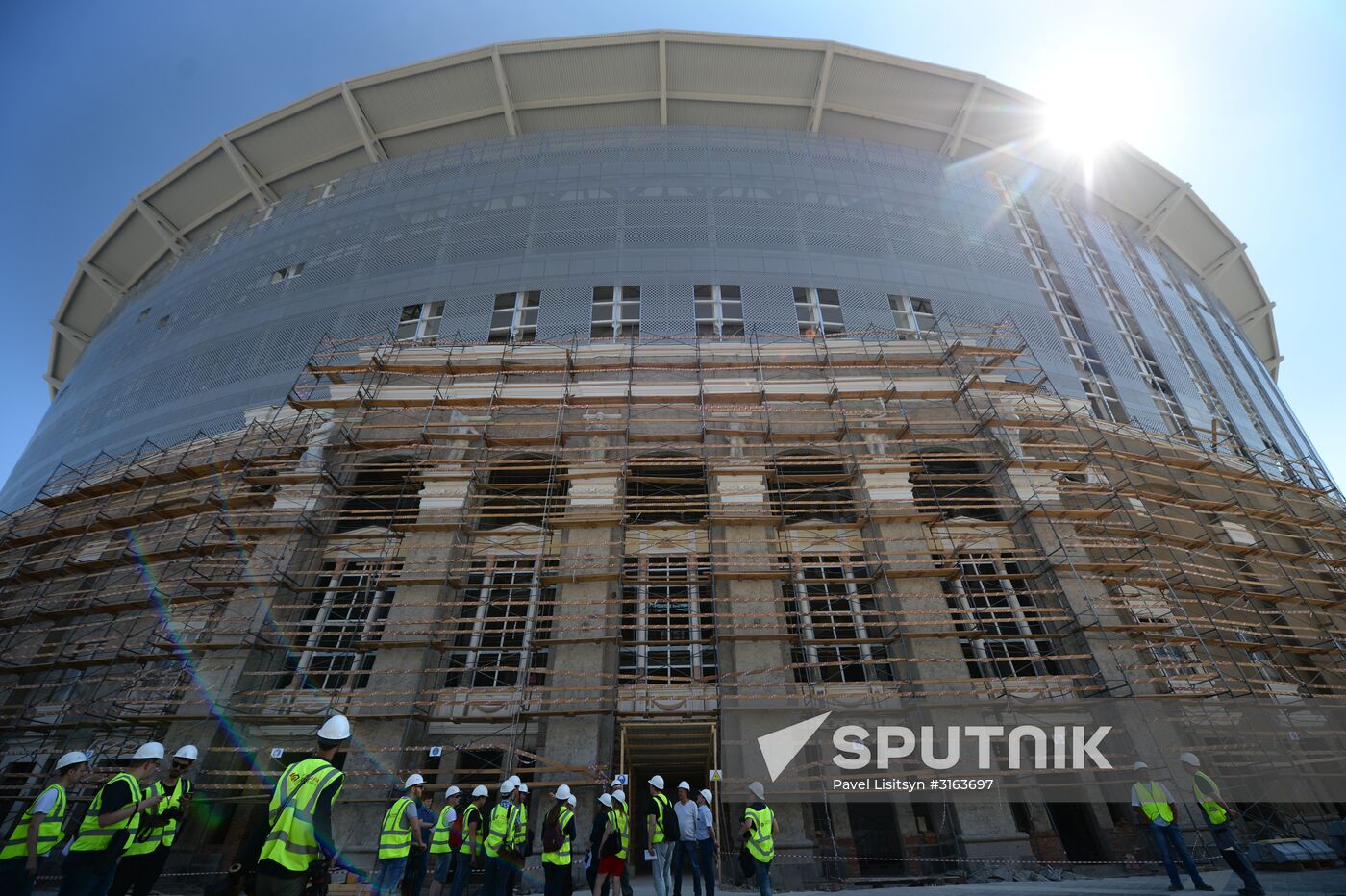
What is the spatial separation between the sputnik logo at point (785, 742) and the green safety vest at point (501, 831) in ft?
19.9

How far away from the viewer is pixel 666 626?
51.9 ft

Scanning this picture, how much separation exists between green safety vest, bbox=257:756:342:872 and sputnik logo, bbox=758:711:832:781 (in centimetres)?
997

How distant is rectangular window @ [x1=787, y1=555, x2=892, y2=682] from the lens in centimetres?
1518

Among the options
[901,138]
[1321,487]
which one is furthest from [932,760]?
[901,138]

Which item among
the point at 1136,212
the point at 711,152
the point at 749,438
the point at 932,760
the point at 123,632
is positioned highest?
the point at 1136,212

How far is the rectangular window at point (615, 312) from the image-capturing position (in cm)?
2342

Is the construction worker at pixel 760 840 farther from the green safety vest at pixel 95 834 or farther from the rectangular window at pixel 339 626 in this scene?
the rectangular window at pixel 339 626

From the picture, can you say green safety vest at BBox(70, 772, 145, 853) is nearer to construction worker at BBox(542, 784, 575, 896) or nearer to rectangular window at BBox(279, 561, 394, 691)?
construction worker at BBox(542, 784, 575, 896)

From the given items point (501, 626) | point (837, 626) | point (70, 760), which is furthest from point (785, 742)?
point (70, 760)

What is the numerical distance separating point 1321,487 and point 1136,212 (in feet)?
58.6

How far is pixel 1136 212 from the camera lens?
3603cm

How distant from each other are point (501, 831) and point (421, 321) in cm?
1971

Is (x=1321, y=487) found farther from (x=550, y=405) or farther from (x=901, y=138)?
(x=550, y=405)

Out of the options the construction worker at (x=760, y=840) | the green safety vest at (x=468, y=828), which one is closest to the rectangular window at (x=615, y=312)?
the green safety vest at (x=468, y=828)
